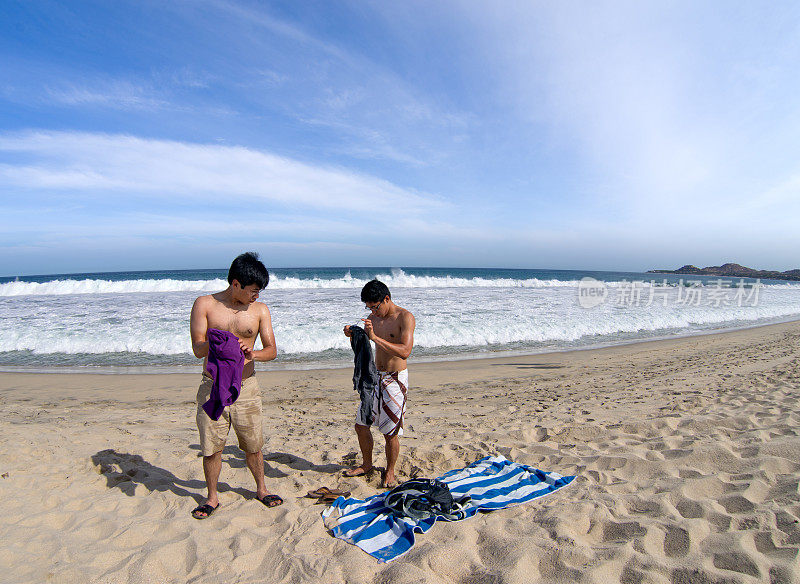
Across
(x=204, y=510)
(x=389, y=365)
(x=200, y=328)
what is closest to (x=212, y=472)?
(x=204, y=510)

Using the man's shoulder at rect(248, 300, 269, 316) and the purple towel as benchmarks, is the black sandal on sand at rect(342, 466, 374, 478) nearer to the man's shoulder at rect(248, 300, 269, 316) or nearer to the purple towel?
the purple towel

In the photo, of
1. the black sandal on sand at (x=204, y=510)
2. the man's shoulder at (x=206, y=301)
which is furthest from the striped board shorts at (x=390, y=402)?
the man's shoulder at (x=206, y=301)

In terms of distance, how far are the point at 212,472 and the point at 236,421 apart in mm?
491

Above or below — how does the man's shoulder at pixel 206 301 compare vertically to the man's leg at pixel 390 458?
above

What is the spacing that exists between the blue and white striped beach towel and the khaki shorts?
879 mm

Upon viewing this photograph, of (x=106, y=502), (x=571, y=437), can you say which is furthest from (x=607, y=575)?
(x=106, y=502)

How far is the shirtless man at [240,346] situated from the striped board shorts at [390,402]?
1.08 m

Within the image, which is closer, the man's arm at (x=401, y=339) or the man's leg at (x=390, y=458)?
the man's arm at (x=401, y=339)

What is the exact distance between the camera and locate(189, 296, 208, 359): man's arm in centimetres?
312

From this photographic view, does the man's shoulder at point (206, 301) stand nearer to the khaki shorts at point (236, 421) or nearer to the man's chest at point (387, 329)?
the khaki shorts at point (236, 421)

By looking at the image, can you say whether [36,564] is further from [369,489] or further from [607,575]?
[607,575]

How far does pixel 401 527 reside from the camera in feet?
9.93

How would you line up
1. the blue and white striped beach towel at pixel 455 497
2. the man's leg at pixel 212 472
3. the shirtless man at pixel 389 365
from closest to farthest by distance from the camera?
1. the blue and white striped beach towel at pixel 455 497
2. the man's leg at pixel 212 472
3. the shirtless man at pixel 389 365

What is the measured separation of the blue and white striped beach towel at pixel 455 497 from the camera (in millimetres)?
2898
